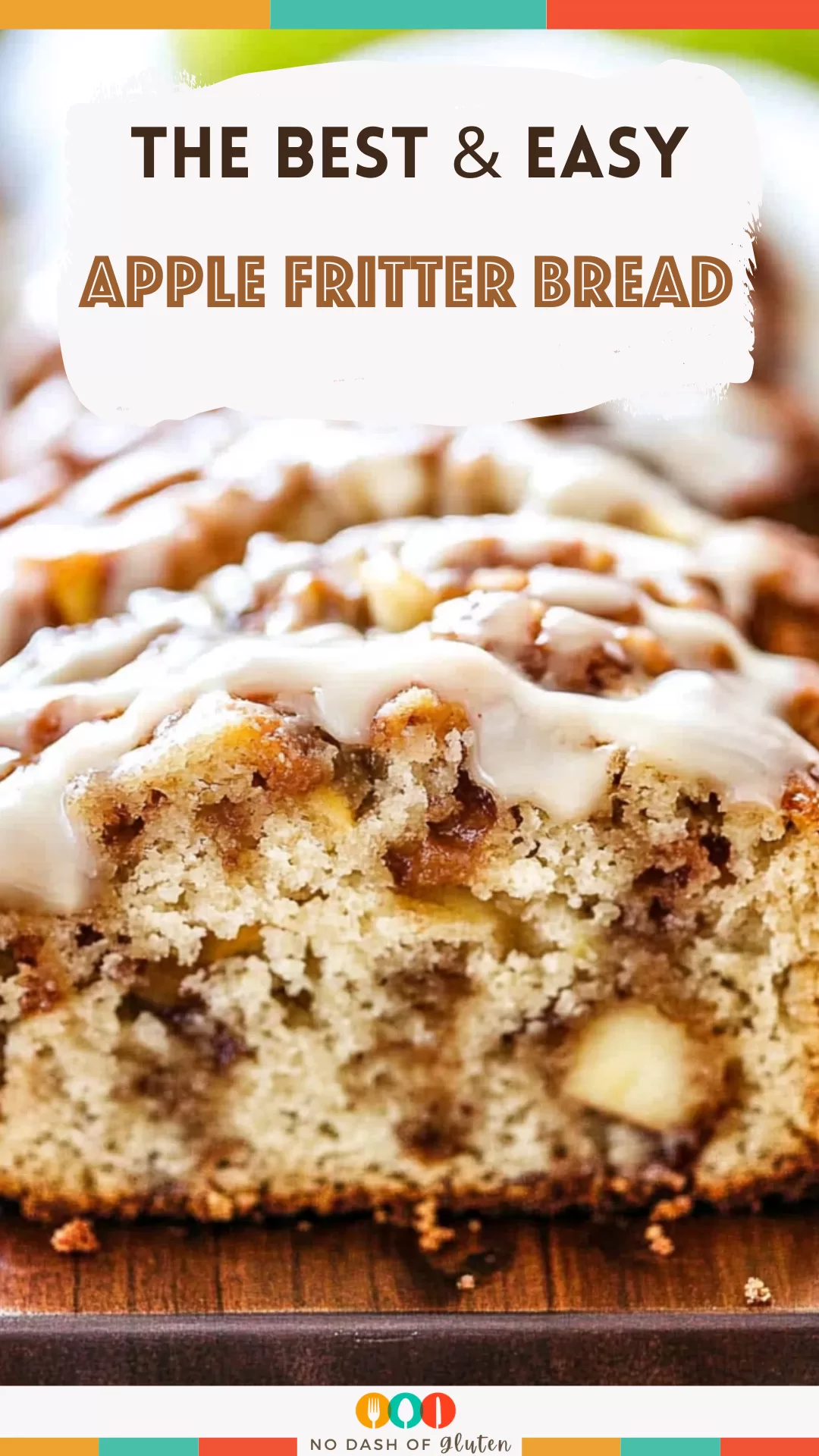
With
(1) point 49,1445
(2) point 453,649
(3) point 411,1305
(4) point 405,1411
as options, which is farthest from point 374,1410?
(2) point 453,649

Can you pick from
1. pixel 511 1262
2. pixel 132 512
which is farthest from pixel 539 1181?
pixel 132 512

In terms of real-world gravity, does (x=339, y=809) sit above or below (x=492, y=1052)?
above

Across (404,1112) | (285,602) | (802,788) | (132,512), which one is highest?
(132,512)

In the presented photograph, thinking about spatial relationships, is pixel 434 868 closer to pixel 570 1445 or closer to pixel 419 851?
pixel 419 851

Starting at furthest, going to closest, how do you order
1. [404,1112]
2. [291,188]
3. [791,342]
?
[791,342] → [404,1112] → [291,188]

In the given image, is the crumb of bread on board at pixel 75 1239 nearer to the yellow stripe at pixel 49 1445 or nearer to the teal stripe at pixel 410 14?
the yellow stripe at pixel 49 1445

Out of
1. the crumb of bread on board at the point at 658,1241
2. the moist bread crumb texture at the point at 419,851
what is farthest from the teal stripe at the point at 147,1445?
the crumb of bread on board at the point at 658,1241

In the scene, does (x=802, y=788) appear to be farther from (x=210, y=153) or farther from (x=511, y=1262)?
(x=210, y=153)

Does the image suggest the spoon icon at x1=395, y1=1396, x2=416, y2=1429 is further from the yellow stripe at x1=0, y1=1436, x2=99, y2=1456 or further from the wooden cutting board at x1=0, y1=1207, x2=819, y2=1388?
the yellow stripe at x1=0, y1=1436, x2=99, y2=1456
